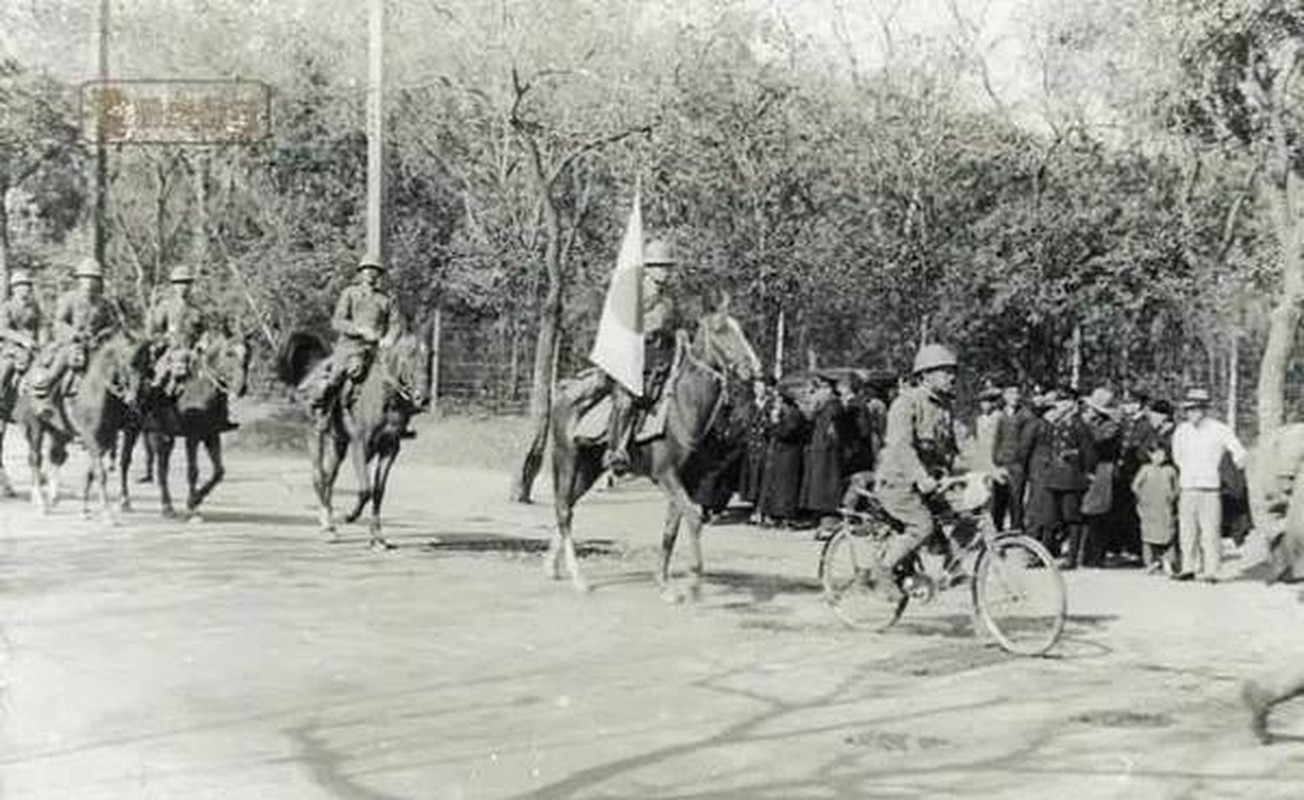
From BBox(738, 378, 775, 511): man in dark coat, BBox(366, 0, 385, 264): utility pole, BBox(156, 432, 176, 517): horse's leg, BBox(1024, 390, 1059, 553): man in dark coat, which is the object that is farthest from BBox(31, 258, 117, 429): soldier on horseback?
BBox(1024, 390, 1059, 553): man in dark coat

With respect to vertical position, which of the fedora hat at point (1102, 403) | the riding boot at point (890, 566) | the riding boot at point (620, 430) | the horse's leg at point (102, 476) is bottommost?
the riding boot at point (890, 566)

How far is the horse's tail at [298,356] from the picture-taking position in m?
19.0

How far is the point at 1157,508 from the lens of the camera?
1684cm

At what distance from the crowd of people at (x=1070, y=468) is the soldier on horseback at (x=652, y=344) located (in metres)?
1.50

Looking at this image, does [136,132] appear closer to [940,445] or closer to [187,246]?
[940,445]

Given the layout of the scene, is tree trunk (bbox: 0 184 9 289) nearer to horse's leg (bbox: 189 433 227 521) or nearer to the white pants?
horse's leg (bbox: 189 433 227 521)

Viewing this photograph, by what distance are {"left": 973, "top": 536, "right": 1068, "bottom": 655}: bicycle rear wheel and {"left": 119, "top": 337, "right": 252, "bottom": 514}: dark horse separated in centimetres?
965

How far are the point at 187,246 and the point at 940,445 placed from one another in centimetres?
2815

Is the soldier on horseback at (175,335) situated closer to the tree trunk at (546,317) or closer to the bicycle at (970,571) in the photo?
the tree trunk at (546,317)

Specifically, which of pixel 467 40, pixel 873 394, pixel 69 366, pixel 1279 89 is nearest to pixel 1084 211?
pixel 1279 89

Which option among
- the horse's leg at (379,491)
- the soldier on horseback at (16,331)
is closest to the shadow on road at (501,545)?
the horse's leg at (379,491)

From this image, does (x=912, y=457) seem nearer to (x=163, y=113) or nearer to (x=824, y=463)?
(x=824, y=463)

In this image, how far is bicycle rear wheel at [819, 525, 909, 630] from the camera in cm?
1216

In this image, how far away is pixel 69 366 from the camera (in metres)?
17.8
